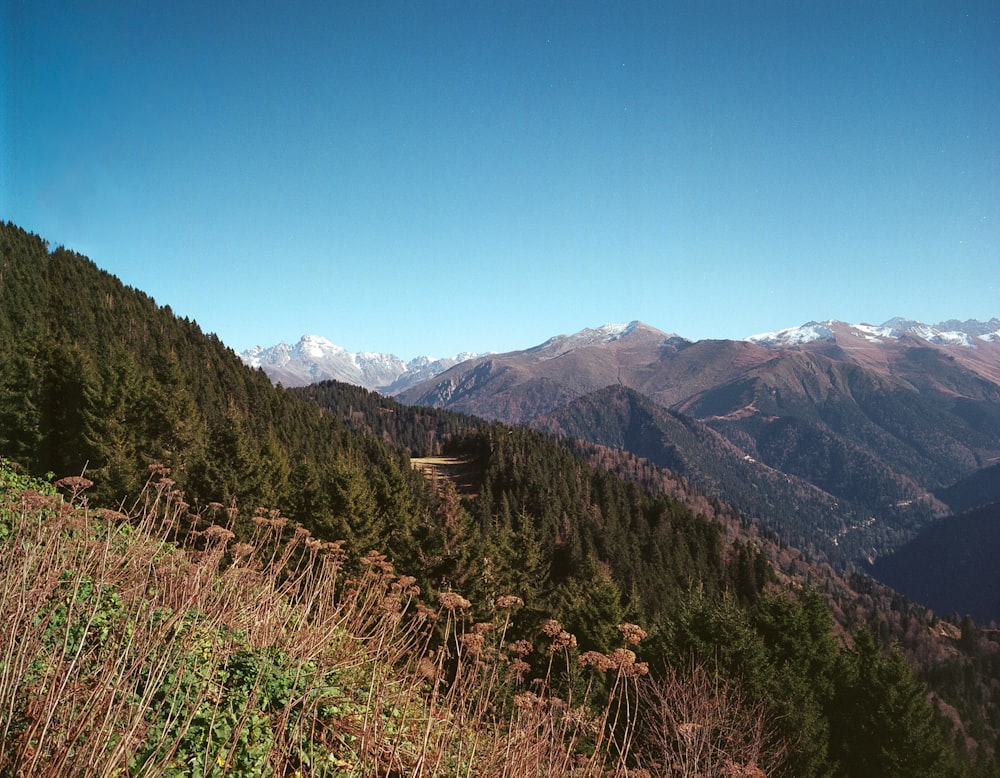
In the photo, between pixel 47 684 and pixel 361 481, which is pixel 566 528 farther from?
pixel 47 684

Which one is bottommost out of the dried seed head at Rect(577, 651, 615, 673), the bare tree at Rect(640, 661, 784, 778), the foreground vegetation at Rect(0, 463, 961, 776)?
the bare tree at Rect(640, 661, 784, 778)

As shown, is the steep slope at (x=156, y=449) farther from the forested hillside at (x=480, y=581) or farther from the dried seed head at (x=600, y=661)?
the dried seed head at (x=600, y=661)

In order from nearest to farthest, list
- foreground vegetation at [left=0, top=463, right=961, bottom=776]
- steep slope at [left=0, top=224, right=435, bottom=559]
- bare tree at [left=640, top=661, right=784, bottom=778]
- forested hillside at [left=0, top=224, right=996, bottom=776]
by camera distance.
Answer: foreground vegetation at [left=0, top=463, right=961, bottom=776]
bare tree at [left=640, top=661, right=784, bottom=778]
forested hillside at [left=0, top=224, right=996, bottom=776]
steep slope at [left=0, top=224, right=435, bottom=559]

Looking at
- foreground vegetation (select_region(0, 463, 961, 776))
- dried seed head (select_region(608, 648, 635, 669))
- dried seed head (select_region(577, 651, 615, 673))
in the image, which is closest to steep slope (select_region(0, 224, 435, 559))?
foreground vegetation (select_region(0, 463, 961, 776))

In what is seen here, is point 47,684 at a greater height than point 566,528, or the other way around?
point 47,684

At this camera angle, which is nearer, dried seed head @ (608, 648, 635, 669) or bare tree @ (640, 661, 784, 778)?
dried seed head @ (608, 648, 635, 669)

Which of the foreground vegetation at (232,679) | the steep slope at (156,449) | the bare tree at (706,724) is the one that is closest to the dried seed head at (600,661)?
the foreground vegetation at (232,679)

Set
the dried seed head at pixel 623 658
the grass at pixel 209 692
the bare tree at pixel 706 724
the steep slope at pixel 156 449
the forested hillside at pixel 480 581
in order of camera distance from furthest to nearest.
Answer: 1. the steep slope at pixel 156 449
2. the forested hillside at pixel 480 581
3. the bare tree at pixel 706 724
4. the dried seed head at pixel 623 658
5. the grass at pixel 209 692

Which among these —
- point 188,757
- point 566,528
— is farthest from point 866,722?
point 566,528

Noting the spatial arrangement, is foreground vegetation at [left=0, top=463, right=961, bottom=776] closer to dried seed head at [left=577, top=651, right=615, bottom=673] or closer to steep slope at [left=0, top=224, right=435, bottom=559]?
dried seed head at [left=577, top=651, right=615, bottom=673]

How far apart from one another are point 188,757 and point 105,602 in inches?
77.8

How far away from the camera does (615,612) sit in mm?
22250

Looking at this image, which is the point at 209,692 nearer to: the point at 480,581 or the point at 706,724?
the point at 706,724

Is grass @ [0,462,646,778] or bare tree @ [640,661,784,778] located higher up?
grass @ [0,462,646,778]
